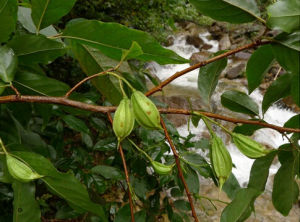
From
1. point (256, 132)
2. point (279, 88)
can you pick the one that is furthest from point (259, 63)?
point (256, 132)

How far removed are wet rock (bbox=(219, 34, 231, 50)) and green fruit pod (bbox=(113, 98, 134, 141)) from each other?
7.75 m

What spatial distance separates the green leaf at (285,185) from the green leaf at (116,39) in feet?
1.16

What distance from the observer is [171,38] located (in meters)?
8.14

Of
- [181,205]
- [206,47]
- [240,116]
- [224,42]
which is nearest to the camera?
[181,205]

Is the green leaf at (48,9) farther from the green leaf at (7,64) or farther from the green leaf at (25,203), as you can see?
the green leaf at (25,203)

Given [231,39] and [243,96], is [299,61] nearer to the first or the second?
[243,96]

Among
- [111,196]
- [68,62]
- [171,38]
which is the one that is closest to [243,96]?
[111,196]

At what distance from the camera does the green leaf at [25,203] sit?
61cm

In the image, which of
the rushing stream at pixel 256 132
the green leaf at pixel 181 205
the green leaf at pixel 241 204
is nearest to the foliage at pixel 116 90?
the green leaf at pixel 241 204

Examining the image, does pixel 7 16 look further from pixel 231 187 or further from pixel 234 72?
pixel 234 72

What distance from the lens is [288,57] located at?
0.47m

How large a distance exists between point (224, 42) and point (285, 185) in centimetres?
804

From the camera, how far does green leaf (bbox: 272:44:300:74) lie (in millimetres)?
465

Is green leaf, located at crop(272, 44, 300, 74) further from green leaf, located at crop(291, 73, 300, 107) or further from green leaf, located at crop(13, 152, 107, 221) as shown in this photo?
green leaf, located at crop(13, 152, 107, 221)
